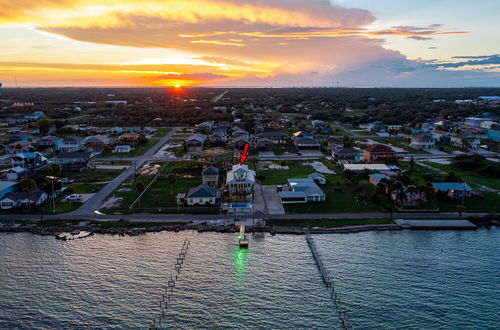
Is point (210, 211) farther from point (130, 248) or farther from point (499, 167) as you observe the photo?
point (499, 167)

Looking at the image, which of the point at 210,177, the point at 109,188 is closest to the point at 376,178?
the point at 210,177

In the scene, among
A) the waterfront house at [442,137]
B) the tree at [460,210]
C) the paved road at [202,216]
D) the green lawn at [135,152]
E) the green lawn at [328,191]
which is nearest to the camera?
the paved road at [202,216]

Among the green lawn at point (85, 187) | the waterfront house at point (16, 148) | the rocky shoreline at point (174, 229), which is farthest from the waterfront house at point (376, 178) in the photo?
the waterfront house at point (16, 148)

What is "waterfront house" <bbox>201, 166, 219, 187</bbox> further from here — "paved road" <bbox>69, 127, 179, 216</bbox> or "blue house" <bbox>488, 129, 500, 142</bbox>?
"blue house" <bbox>488, 129, 500, 142</bbox>

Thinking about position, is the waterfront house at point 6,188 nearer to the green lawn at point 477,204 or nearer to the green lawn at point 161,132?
the green lawn at point 477,204

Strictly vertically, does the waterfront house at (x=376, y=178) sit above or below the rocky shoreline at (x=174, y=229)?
above

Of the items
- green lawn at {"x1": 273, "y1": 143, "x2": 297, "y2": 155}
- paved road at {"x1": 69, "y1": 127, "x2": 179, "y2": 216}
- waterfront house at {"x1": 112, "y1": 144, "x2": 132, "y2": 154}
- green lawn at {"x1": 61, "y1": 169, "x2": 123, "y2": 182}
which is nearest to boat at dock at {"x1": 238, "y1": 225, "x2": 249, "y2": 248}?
paved road at {"x1": 69, "y1": 127, "x2": 179, "y2": 216}
